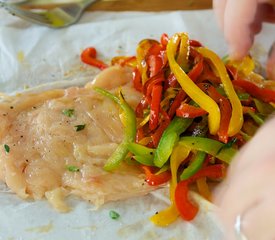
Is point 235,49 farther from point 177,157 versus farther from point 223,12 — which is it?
point 177,157

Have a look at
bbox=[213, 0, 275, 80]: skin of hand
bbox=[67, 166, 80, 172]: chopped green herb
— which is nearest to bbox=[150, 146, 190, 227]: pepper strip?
bbox=[67, 166, 80, 172]: chopped green herb

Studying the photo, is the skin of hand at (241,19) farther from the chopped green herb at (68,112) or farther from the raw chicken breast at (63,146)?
the chopped green herb at (68,112)

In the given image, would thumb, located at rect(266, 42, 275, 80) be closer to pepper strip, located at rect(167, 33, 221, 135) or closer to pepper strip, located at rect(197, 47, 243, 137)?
pepper strip, located at rect(197, 47, 243, 137)

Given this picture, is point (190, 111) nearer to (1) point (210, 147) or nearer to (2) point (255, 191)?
(1) point (210, 147)

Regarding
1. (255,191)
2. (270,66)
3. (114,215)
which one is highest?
(255,191)

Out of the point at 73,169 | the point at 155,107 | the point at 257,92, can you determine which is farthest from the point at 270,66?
the point at 73,169

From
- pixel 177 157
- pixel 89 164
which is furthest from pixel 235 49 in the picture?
pixel 89 164
